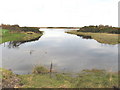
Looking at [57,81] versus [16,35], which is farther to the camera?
[16,35]

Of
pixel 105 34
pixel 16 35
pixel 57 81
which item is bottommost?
pixel 57 81

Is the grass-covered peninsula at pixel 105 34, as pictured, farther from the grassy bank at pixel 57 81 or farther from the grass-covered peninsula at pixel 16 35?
the grassy bank at pixel 57 81

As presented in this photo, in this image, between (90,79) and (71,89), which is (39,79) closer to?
(71,89)

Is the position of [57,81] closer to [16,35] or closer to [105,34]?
[16,35]

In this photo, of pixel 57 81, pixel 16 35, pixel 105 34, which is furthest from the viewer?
pixel 105 34

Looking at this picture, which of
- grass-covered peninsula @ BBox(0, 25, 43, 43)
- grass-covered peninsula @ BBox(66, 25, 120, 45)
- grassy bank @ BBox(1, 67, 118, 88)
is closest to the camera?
grassy bank @ BBox(1, 67, 118, 88)

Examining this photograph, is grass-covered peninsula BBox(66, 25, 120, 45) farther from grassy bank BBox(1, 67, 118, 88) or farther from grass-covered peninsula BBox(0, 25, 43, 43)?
grassy bank BBox(1, 67, 118, 88)

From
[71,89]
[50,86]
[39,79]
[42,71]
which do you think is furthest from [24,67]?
[71,89]

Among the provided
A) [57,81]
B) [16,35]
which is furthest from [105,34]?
[57,81]

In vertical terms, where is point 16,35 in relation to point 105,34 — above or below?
above

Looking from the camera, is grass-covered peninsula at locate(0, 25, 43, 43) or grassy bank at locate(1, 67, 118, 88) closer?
grassy bank at locate(1, 67, 118, 88)

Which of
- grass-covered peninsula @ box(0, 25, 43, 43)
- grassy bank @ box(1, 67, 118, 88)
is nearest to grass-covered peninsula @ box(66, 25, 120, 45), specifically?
grass-covered peninsula @ box(0, 25, 43, 43)

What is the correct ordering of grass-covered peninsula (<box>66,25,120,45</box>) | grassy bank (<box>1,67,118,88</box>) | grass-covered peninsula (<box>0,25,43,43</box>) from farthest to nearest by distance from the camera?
grass-covered peninsula (<box>0,25,43,43</box>), grass-covered peninsula (<box>66,25,120,45</box>), grassy bank (<box>1,67,118,88</box>)

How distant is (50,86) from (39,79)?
7.10ft
